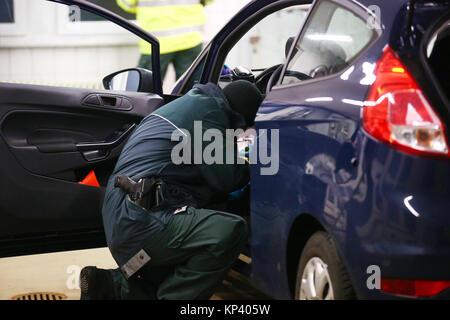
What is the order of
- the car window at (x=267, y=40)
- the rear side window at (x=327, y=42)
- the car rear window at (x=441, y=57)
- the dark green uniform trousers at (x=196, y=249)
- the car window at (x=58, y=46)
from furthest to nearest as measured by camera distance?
the car window at (x=58, y=46)
the car window at (x=267, y=40)
the dark green uniform trousers at (x=196, y=249)
the rear side window at (x=327, y=42)
the car rear window at (x=441, y=57)

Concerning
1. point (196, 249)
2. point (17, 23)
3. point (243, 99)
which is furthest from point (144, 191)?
point (17, 23)

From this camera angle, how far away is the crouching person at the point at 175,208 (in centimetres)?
304

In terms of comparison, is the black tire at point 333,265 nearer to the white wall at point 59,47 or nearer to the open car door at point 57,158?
the open car door at point 57,158

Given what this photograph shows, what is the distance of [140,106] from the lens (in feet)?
12.0

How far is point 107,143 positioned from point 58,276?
762mm

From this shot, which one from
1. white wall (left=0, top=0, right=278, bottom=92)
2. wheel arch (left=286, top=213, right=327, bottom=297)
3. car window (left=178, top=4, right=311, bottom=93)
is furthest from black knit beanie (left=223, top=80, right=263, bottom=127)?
white wall (left=0, top=0, right=278, bottom=92)

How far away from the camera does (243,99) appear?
321cm

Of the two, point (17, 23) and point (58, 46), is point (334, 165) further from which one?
point (17, 23)

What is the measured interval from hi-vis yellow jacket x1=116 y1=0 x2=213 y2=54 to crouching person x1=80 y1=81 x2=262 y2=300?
3215 mm

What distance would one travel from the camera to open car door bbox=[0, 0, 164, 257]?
3.31 m

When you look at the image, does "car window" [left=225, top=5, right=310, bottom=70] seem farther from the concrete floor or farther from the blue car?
the blue car

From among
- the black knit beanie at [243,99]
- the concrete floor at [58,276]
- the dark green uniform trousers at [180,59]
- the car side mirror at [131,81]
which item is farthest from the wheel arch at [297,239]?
the dark green uniform trousers at [180,59]

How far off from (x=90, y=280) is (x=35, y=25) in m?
5.31

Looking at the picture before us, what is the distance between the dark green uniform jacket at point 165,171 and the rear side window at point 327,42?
49cm
